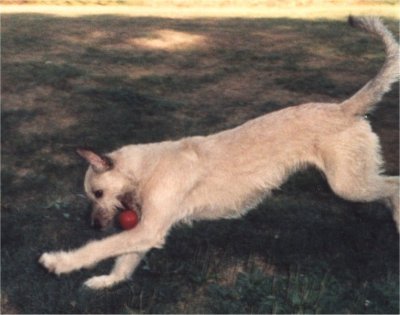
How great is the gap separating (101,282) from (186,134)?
4.17 metres

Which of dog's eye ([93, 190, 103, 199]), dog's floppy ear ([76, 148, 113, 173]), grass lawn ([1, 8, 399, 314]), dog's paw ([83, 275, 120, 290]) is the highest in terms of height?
dog's floppy ear ([76, 148, 113, 173])

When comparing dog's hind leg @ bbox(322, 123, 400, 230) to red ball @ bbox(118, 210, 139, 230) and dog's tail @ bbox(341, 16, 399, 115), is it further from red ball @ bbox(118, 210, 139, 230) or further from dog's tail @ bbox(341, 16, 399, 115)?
red ball @ bbox(118, 210, 139, 230)

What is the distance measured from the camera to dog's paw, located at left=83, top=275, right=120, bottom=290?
5723 mm

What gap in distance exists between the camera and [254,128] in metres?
6.07

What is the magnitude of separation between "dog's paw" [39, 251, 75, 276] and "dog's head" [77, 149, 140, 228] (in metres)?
0.45

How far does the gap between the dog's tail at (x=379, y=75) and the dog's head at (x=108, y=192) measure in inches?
92.1

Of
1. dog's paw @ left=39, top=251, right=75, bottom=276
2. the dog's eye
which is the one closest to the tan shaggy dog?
the dog's eye

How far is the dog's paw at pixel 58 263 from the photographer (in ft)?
17.5

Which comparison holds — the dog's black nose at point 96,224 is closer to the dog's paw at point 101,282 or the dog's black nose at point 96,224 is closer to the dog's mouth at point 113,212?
the dog's mouth at point 113,212

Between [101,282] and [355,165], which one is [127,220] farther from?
[355,165]

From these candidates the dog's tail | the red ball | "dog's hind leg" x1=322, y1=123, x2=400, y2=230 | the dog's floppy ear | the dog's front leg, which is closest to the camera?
the dog's floppy ear

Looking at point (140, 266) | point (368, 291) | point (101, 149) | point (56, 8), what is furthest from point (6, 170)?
point (56, 8)

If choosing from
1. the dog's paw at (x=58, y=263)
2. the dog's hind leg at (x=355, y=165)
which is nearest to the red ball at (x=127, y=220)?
the dog's paw at (x=58, y=263)

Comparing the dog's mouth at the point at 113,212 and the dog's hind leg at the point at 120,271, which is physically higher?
the dog's mouth at the point at 113,212
